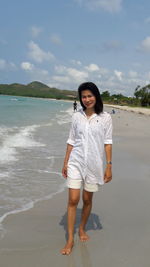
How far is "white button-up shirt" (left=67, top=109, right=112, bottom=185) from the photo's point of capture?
3125 mm

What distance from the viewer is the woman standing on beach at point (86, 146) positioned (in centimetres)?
Result: 313

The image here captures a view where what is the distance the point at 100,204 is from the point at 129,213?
0.56 metres

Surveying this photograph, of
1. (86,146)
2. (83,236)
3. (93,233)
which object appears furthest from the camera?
(93,233)

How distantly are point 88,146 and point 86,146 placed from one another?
0.02 meters

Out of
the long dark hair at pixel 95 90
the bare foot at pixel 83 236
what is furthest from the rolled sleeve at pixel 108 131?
the bare foot at pixel 83 236

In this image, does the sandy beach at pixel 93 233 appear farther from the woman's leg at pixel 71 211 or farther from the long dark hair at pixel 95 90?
the long dark hair at pixel 95 90

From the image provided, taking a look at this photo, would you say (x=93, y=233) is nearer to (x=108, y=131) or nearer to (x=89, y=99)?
(x=108, y=131)

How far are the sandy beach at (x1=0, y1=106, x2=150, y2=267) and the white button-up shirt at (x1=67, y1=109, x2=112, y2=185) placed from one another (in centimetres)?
79

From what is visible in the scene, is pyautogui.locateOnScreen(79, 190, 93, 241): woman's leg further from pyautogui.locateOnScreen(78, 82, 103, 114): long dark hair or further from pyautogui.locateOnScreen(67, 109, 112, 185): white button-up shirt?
pyautogui.locateOnScreen(78, 82, 103, 114): long dark hair

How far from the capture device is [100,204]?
467 cm

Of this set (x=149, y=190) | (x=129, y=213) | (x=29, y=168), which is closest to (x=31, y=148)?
(x=29, y=168)

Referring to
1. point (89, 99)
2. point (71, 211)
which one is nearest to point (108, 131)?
point (89, 99)

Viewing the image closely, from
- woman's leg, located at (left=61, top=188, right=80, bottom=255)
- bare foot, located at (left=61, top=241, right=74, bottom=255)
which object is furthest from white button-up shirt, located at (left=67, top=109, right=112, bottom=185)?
bare foot, located at (left=61, top=241, right=74, bottom=255)

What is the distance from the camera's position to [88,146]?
123 inches
